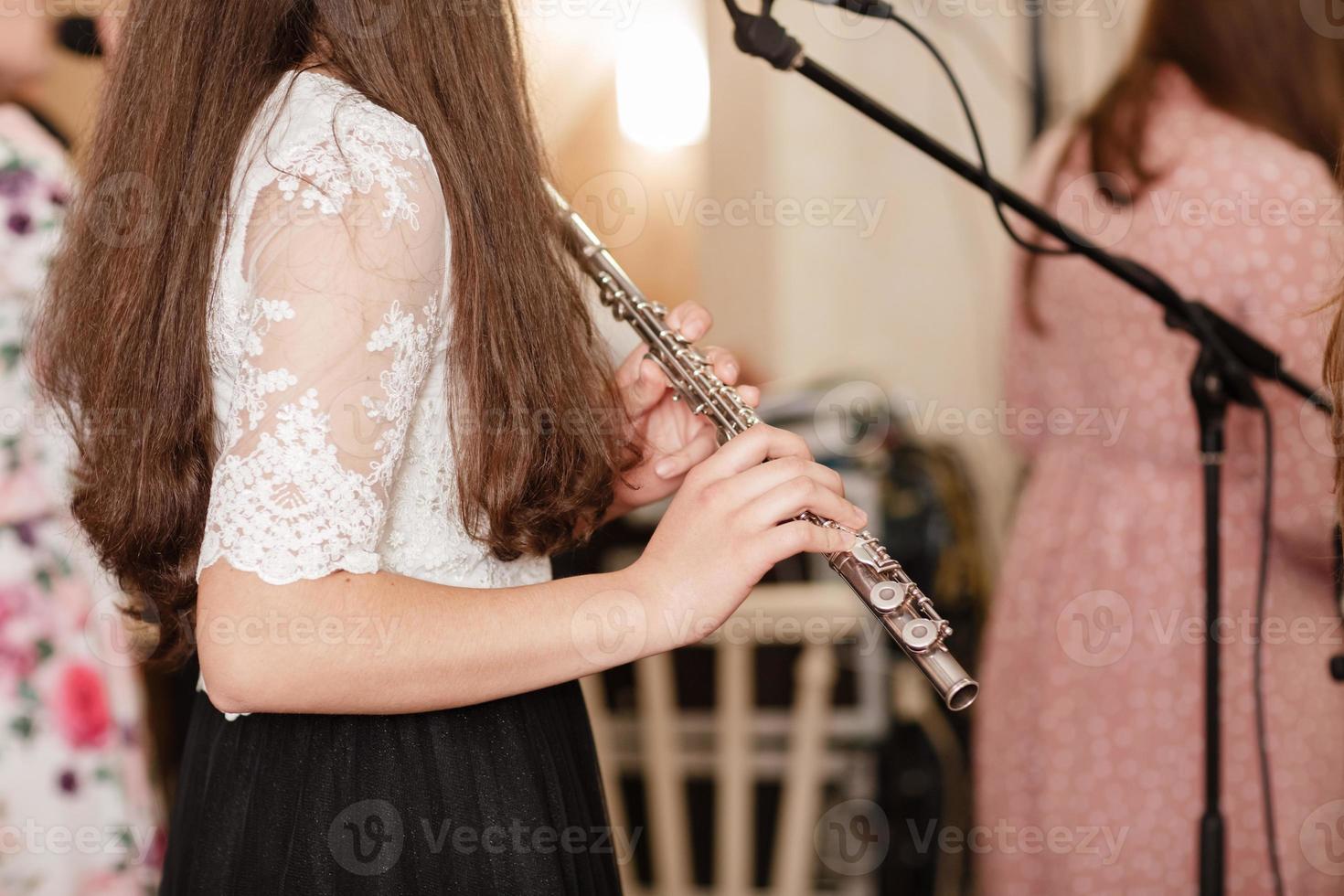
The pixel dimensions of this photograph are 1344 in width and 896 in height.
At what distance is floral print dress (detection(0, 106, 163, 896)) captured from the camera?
135cm

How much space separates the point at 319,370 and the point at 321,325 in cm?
3

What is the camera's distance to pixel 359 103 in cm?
75

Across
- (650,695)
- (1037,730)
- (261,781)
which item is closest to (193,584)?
(261,781)

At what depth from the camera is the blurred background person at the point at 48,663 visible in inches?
53.0

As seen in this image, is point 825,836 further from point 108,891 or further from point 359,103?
point 359,103

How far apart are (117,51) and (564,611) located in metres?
0.51

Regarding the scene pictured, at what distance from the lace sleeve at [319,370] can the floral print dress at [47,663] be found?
0.75 metres

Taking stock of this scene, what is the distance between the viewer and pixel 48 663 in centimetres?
138

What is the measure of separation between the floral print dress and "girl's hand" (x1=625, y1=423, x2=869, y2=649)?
818 millimetres
